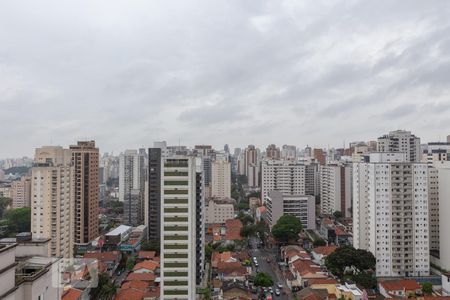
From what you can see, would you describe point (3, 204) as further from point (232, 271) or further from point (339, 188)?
point (339, 188)

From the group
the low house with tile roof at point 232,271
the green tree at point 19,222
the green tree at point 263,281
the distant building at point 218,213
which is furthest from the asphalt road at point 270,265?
the green tree at point 19,222

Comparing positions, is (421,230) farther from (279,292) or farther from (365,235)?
(279,292)

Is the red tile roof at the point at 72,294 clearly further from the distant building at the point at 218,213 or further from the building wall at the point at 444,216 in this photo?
the distant building at the point at 218,213

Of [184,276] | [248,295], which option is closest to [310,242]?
[248,295]

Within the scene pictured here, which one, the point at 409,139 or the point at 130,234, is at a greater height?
the point at 409,139

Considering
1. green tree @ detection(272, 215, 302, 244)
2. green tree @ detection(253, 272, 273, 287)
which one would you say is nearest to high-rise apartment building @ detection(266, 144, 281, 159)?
green tree @ detection(272, 215, 302, 244)

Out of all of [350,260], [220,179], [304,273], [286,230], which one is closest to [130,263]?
[304,273]

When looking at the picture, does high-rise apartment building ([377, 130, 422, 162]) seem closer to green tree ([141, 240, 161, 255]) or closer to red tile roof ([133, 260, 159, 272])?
green tree ([141, 240, 161, 255])
